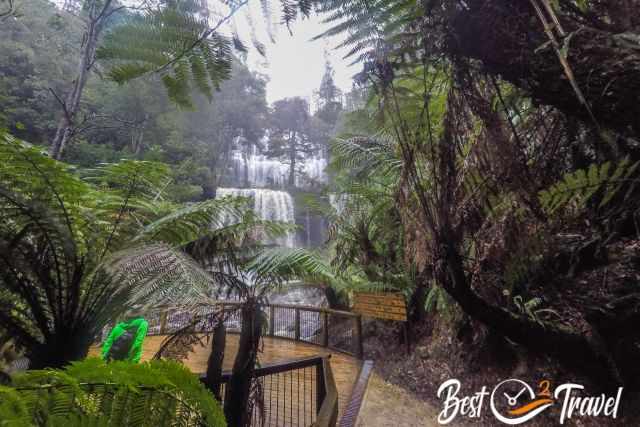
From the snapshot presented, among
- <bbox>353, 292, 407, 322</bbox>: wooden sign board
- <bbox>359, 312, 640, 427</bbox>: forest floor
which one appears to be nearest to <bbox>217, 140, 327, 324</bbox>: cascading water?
<bbox>353, 292, 407, 322</bbox>: wooden sign board

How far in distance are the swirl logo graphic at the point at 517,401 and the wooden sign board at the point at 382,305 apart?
1224 millimetres

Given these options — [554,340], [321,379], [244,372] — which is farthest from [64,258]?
[554,340]

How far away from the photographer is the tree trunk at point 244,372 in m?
1.52

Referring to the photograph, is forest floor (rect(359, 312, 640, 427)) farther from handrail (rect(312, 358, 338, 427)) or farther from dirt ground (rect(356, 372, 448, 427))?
handrail (rect(312, 358, 338, 427))

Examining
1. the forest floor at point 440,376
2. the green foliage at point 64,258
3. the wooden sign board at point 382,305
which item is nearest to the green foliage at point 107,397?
the green foliage at point 64,258

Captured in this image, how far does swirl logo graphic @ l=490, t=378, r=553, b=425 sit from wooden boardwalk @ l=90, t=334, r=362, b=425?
1.54 metres

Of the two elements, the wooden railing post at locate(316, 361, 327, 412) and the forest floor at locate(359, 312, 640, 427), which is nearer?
the wooden railing post at locate(316, 361, 327, 412)

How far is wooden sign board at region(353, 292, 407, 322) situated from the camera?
155 inches

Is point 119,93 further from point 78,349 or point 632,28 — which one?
point 632,28

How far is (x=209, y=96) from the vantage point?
1.03 metres

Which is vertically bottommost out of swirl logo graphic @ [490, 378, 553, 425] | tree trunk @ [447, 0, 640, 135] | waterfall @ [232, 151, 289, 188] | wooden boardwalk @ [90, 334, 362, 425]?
wooden boardwalk @ [90, 334, 362, 425]

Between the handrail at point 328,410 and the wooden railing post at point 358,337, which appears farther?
the wooden railing post at point 358,337

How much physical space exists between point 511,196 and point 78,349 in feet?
7.35

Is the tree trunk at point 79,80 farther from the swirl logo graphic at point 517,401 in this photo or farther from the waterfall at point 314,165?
the waterfall at point 314,165
